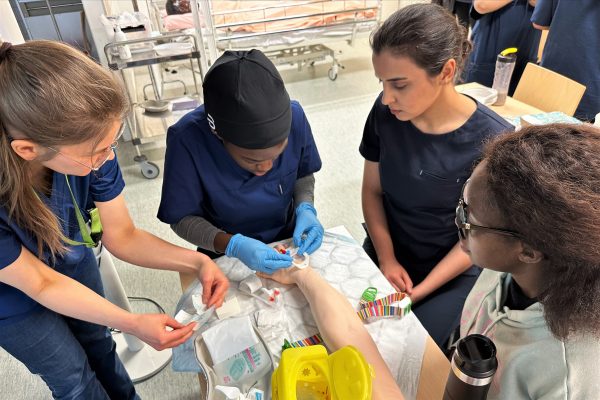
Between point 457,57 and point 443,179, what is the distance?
39 cm

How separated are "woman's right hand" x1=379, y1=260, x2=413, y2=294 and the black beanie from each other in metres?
0.69

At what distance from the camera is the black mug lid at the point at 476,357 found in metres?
0.65

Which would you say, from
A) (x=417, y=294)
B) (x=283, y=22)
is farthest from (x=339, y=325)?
(x=283, y=22)

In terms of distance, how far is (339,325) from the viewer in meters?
1.02

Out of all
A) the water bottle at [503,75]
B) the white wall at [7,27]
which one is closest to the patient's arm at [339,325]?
the water bottle at [503,75]

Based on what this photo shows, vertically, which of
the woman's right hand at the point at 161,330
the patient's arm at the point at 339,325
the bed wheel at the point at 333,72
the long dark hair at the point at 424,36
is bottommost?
the bed wheel at the point at 333,72

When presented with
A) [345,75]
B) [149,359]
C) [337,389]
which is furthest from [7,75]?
[345,75]

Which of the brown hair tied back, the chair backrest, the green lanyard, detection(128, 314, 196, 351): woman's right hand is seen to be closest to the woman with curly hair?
detection(128, 314, 196, 351): woman's right hand

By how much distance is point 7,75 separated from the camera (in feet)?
2.64

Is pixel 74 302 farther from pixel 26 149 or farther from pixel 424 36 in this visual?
pixel 424 36

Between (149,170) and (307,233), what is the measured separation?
2.15 meters

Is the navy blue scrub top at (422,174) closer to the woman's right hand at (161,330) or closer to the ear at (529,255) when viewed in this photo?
the ear at (529,255)

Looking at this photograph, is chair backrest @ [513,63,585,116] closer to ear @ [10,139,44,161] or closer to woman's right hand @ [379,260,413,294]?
woman's right hand @ [379,260,413,294]

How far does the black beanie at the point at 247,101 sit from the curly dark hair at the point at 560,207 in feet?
1.94
